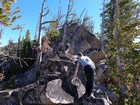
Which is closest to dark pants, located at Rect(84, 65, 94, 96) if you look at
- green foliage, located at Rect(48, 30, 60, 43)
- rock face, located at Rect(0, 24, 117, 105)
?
rock face, located at Rect(0, 24, 117, 105)

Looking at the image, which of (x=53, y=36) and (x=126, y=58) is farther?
(x=53, y=36)

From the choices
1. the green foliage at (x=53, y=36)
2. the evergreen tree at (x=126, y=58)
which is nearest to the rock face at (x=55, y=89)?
the evergreen tree at (x=126, y=58)

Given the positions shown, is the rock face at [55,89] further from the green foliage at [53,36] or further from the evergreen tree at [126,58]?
the green foliage at [53,36]

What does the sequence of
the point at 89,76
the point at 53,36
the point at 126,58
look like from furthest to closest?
the point at 53,36 → the point at 126,58 → the point at 89,76

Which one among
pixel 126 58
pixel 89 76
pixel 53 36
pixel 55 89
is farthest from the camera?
pixel 53 36

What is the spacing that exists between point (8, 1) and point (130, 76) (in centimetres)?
870

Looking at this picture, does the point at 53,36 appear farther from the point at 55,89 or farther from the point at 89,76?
the point at 89,76

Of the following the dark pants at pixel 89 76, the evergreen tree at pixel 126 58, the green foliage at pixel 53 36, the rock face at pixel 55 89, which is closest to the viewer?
the dark pants at pixel 89 76

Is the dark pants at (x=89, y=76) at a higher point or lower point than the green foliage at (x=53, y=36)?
lower

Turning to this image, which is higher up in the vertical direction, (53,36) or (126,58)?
(53,36)

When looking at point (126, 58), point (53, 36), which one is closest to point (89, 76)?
point (126, 58)

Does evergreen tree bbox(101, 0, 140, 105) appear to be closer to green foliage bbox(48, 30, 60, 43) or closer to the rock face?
the rock face

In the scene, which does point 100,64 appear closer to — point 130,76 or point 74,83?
point 130,76

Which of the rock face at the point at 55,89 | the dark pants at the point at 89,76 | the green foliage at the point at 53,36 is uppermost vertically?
the green foliage at the point at 53,36
